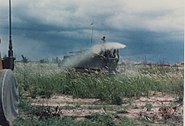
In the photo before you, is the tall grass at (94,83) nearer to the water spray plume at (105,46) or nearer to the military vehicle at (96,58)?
the military vehicle at (96,58)

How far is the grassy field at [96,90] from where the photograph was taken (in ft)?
24.9

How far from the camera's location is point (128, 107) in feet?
25.2

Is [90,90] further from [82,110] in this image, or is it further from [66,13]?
[66,13]

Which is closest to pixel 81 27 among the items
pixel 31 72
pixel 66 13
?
pixel 66 13

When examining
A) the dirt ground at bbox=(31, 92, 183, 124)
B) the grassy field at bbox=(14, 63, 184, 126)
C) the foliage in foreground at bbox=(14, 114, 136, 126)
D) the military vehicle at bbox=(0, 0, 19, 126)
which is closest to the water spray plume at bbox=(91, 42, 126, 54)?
the grassy field at bbox=(14, 63, 184, 126)

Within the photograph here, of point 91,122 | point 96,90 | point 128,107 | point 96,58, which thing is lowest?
point 91,122

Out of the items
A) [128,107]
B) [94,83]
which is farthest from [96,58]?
[128,107]

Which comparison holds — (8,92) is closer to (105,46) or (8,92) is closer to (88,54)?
(88,54)

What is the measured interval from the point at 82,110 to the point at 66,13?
1061 millimetres

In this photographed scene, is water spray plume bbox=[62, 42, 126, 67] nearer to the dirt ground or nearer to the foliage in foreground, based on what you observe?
the dirt ground

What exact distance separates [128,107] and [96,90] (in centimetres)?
40

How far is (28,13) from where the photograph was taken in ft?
24.0

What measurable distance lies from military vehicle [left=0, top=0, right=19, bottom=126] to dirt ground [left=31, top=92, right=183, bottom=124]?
489mm

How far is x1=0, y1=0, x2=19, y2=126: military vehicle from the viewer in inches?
271
